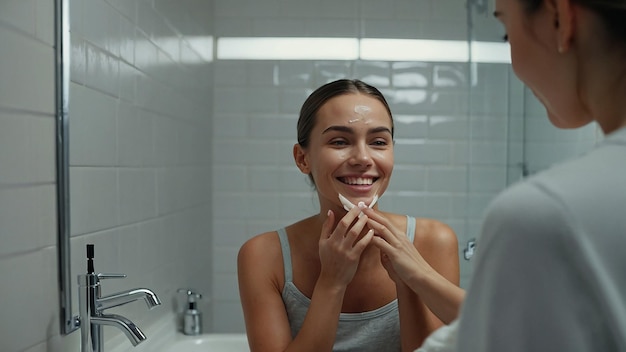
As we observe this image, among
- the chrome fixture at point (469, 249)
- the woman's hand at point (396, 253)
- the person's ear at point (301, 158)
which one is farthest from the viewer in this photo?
the chrome fixture at point (469, 249)

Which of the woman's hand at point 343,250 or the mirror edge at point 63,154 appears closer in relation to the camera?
the mirror edge at point 63,154

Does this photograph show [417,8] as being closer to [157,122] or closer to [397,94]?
[397,94]

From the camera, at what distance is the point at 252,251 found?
1298mm

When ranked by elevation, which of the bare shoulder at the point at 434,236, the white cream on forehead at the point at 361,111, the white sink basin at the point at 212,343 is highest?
the white cream on forehead at the point at 361,111

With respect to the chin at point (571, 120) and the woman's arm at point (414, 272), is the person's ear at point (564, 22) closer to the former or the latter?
the chin at point (571, 120)

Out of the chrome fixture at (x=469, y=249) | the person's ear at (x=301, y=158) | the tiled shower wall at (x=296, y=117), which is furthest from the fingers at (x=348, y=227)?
the tiled shower wall at (x=296, y=117)

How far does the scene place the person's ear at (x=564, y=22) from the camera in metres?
0.43

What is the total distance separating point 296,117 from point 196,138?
1.32ft

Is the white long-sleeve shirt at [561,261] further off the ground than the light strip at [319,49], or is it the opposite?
the light strip at [319,49]

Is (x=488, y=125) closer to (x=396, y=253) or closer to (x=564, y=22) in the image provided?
(x=396, y=253)

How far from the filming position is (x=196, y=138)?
6.61ft

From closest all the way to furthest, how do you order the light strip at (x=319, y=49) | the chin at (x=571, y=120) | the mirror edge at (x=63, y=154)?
1. the chin at (x=571, y=120)
2. the mirror edge at (x=63, y=154)
3. the light strip at (x=319, y=49)

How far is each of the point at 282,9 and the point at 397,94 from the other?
52 cm

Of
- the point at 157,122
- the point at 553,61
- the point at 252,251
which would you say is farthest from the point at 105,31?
the point at 553,61
